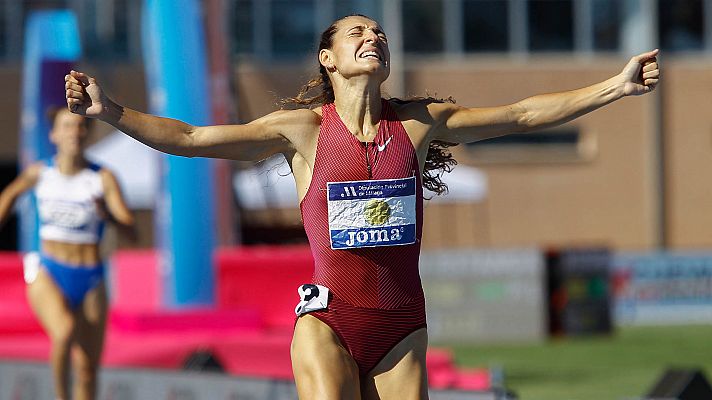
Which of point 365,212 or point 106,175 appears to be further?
point 106,175

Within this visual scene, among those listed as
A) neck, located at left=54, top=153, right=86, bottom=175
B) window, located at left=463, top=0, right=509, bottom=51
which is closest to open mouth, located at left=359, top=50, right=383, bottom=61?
neck, located at left=54, top=153, right=86, bottom=175

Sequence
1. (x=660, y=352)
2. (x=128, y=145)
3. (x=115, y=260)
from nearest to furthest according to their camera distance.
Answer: (x=115, y=260)
(x=660, y=352)
(x=128, y=145)

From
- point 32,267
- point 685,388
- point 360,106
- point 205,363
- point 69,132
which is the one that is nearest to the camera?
point 360,106

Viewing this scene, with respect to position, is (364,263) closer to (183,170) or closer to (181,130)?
(181,130)

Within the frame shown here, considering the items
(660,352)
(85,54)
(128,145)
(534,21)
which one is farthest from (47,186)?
(534,21)

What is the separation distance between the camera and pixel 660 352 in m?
19.6

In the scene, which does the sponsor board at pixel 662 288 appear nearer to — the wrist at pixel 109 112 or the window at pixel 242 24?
the window at pixel 242 24

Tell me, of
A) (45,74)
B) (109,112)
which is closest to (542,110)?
(109,112)

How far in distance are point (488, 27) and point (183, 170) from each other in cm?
2236

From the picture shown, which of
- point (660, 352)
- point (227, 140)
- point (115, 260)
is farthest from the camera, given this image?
point (660, 352)

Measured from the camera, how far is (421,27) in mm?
35656

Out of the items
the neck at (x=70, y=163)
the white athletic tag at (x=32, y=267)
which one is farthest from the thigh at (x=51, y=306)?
the neck at (x=70, y=163)

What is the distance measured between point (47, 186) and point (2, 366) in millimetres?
2134

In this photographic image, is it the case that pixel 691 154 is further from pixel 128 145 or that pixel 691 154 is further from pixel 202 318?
pixel 202 318
